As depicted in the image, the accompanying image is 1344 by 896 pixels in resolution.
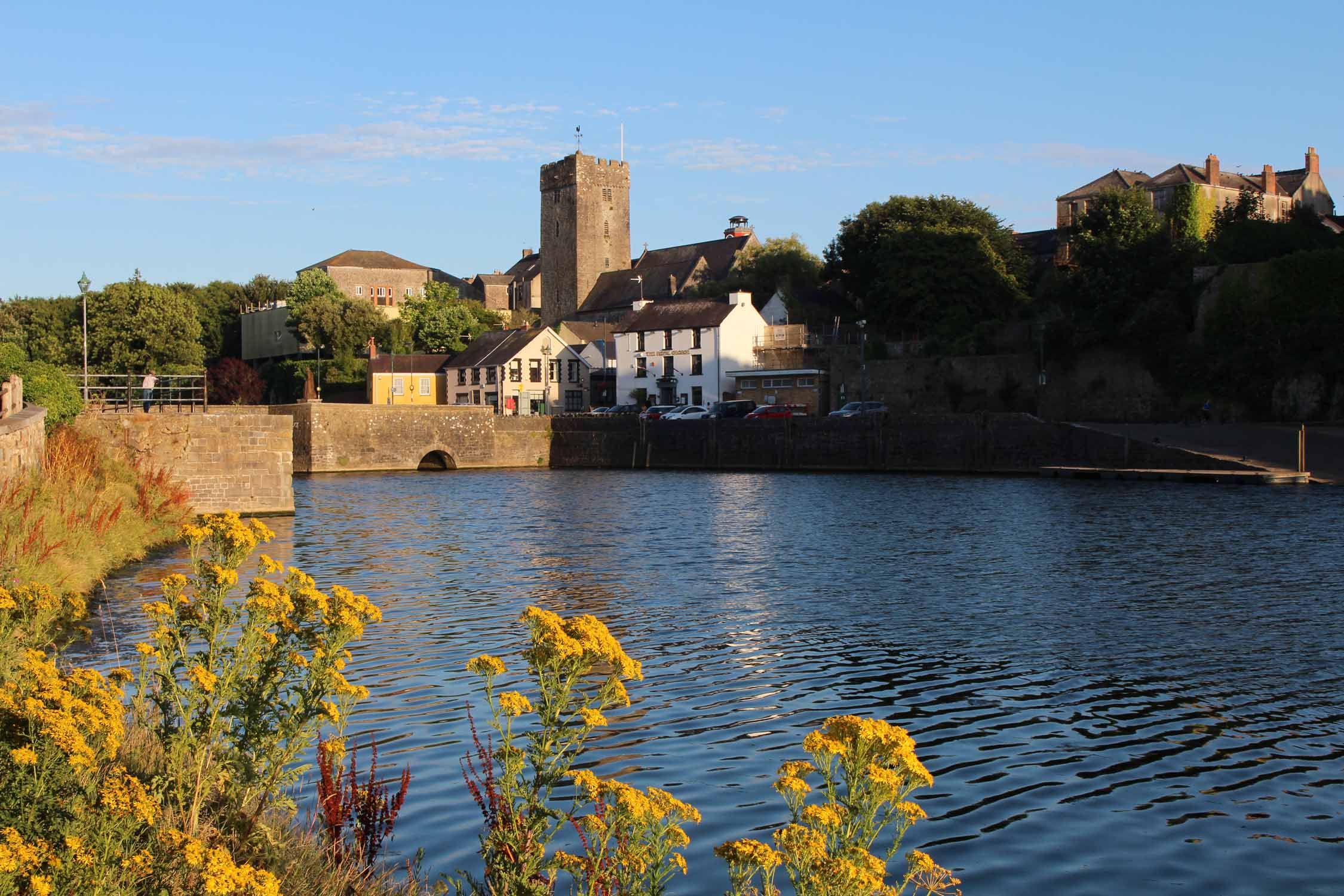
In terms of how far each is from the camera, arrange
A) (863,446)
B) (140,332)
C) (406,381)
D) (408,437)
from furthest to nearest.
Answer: (406,381) → (140,332) → (408,437) → (863,446)

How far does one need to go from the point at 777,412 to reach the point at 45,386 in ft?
155

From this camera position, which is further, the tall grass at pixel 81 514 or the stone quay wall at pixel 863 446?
the stone quay wall at pixel 863 446

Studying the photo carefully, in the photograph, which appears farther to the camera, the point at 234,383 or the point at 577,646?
the point at 234,383

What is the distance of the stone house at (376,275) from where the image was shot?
140750 mm

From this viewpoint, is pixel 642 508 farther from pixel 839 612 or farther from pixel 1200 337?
pixel 1200 337

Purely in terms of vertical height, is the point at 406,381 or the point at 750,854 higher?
the point at 406,381

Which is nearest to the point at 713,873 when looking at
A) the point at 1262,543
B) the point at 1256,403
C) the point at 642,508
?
the point at 1262,543

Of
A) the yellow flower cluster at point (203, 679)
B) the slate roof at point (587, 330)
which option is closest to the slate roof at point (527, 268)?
the slate roof at point (587, 330)

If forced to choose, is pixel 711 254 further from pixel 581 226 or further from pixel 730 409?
pixel 730 409

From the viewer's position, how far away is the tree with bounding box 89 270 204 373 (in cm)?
8100

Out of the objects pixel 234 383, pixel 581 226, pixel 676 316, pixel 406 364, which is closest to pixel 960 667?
pixel 676 316

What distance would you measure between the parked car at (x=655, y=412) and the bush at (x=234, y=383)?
39.1 metres

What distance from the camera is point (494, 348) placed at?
9856 centimetres

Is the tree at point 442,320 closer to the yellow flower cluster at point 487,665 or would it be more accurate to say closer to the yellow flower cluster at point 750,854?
the yellow flower cluster at point 487,665
